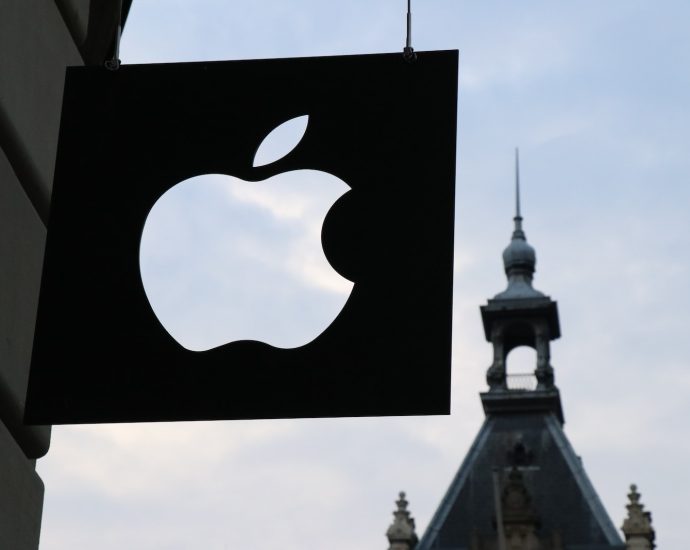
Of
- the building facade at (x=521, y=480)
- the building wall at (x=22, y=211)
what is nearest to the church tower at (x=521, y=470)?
the building facade at (x=521, y=480)

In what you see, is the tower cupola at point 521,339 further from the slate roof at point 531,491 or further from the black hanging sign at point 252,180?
the black hanging sign at point 252,180

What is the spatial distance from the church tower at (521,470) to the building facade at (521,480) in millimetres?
34

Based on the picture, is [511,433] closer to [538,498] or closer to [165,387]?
[538,498]

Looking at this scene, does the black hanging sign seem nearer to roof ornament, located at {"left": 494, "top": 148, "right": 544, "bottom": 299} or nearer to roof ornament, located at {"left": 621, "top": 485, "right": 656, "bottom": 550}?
roof ornament, located at {"left": 621, "top": 485, "right": 656, "bottom": 550}

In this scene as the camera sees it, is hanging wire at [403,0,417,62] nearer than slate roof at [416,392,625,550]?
Yes

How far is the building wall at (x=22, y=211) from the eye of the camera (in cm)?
578

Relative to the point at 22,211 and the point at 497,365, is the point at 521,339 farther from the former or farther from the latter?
the point at 22,211

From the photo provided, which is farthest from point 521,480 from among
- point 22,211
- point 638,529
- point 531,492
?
point 22,211

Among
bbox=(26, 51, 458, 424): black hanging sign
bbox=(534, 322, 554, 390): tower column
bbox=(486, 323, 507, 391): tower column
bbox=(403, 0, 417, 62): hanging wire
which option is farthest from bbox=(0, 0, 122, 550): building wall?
bbox=(534, 322, 554, 390): tower column

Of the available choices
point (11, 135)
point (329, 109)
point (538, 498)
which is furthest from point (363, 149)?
point (538, 498)

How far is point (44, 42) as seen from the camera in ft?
20.5

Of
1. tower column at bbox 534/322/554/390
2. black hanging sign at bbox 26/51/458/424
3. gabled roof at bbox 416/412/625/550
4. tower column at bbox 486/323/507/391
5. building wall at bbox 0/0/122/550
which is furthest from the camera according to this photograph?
tower column at bbox 534/322/554/390

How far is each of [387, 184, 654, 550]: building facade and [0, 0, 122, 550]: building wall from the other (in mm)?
55606

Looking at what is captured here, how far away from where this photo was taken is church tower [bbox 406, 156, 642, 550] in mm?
62000
